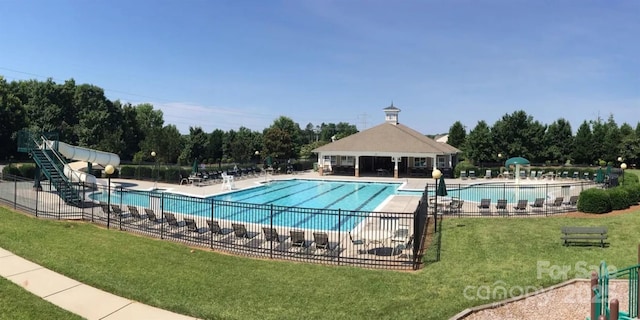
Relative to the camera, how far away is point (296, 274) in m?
10.0

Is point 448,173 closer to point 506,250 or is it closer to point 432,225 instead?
point 432,225

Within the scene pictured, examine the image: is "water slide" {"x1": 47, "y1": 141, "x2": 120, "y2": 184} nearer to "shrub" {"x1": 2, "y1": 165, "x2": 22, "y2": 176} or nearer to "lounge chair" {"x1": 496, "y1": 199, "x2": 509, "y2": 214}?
"shrub" {"x1": 2, "y1": 165, "x2": 22, "y2": 176}

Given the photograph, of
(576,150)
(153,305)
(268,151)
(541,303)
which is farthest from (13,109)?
(576,150)

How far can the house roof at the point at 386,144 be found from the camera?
41.4 metres

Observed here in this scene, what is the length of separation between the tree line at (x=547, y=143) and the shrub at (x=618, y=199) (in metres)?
34.7

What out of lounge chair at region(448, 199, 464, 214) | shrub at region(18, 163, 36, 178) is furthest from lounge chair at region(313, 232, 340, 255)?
shrub at region(18, 163, 36, 178)

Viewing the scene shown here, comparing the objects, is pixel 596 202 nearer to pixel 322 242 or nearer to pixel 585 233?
pixel 585 233

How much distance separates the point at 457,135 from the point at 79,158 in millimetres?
53826

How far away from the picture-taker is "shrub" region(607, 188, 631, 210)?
59.7ft

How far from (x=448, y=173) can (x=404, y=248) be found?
104 feet

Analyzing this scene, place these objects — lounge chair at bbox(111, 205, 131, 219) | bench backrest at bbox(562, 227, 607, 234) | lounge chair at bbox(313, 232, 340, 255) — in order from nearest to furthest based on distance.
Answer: bench backrest at bbox(562, 227, 607, 234)
lounge chair at bbox(313, 232, 340, 255)
lounge chair at bbox(111, 205, 131, 219)

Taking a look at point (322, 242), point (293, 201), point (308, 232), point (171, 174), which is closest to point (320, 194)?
point (293, 201)

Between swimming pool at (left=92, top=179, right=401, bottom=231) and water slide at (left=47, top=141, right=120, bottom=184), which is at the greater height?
water slide at (left=47, top=141, right=120, bottom=184)

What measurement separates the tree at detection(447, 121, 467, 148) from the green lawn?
5171 centimetres
